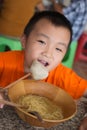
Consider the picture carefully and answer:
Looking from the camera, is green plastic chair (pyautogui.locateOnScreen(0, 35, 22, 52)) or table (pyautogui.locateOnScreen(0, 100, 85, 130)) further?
green plastic chair (pyautogui.locateOnScreen(0, 35, 22, 52))

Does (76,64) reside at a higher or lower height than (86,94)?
lower

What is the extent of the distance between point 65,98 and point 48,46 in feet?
0.74

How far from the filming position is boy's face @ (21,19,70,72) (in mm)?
1000

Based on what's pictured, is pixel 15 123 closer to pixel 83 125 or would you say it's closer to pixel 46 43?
pixel 83 125

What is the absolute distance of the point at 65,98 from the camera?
2.86 ft

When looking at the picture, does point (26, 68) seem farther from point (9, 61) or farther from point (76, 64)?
point (76, 64)

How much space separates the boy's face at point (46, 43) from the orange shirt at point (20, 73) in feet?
0.31

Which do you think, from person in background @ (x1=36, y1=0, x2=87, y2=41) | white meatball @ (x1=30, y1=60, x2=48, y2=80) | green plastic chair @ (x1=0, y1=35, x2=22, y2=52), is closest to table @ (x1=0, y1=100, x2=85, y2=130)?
white meatball @ (x1=30, y1=60, x2=48, y2=80)

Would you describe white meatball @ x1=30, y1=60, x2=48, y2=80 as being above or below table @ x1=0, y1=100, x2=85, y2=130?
above

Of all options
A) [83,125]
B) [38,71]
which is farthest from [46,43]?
[83,125]

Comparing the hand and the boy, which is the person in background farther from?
the hand

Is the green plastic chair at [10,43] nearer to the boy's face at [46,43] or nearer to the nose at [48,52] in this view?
the boy's face at [46,43]

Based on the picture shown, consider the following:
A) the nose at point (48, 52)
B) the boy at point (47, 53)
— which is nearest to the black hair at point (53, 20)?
the boy at point (47, 53)

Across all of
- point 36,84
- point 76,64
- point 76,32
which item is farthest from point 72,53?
point 36,84
